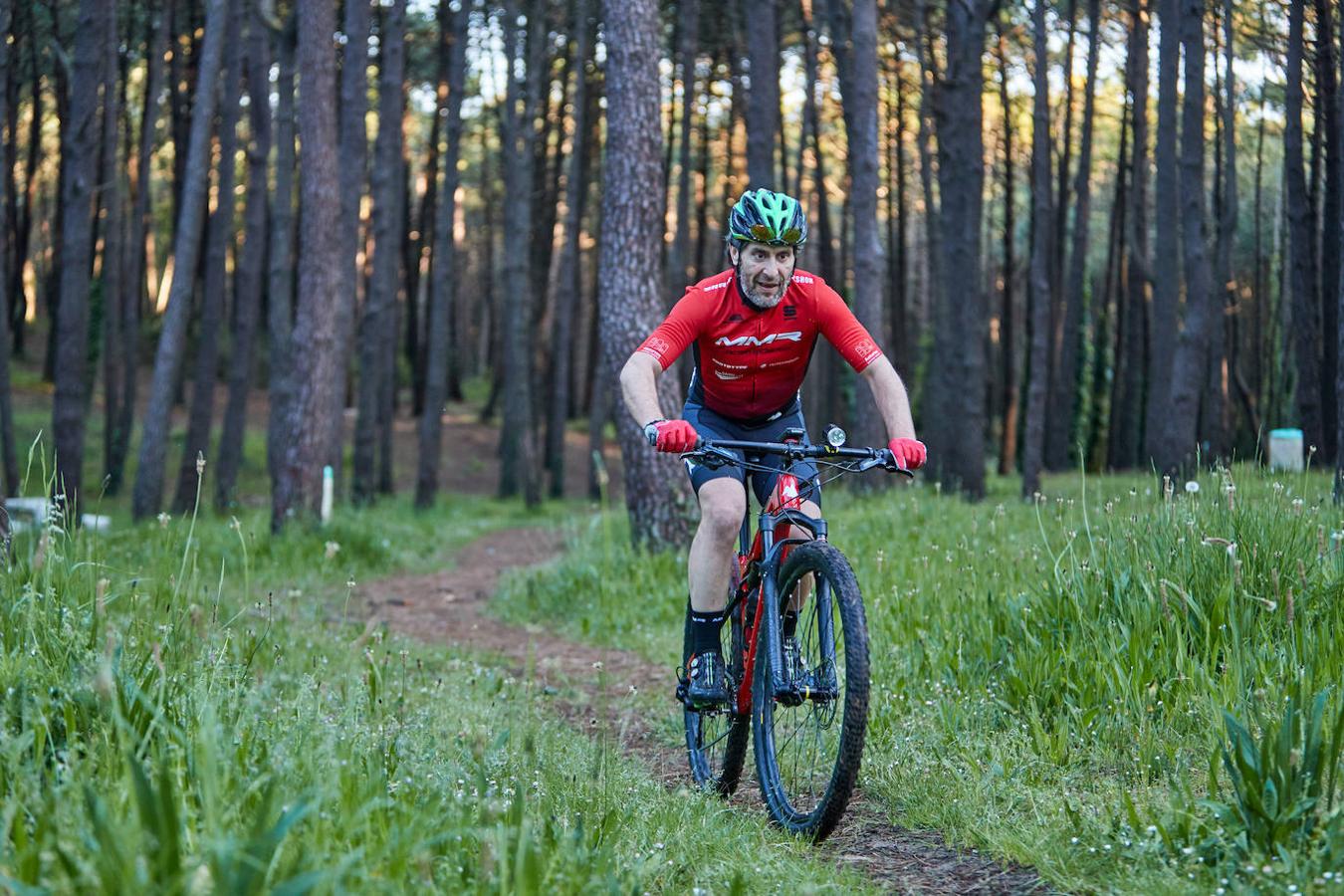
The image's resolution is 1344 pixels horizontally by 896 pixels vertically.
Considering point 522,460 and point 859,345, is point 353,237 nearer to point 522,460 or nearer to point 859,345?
point 522,460

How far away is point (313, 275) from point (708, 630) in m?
10.5

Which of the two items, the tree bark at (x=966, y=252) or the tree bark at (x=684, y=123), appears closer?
the tree bark at (x=966, y=252)

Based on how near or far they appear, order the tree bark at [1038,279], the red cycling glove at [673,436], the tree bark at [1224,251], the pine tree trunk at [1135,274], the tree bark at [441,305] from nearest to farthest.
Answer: the red cycling glove at [673,436], the tree bark at [1038,279], the tree bark at [1224,251], the tree bark at [441,305], the pine tree trunk at [1135,274]

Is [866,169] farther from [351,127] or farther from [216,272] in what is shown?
[216,272]

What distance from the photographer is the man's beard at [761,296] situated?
5273 millimetres

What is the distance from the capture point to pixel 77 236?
16.0 meters

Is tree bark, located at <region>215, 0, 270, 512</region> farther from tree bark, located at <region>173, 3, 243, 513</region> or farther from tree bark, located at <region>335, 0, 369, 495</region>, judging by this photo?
tree bark, located at <region>335, 0, 369, 495</region>

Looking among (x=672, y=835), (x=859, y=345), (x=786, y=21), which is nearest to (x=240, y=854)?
(x=672, y=835)

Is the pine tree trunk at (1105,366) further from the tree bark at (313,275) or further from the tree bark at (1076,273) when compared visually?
the tree bark at (313,275)

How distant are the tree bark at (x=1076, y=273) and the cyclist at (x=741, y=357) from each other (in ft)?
56.1

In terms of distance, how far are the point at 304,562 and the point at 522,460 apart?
1124 centimetres

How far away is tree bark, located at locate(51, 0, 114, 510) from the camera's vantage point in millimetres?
A: 15422

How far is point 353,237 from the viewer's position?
70.8 feet

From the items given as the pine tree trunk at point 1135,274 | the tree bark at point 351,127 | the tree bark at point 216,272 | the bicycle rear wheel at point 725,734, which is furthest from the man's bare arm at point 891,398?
the tree bark at point 216,272
